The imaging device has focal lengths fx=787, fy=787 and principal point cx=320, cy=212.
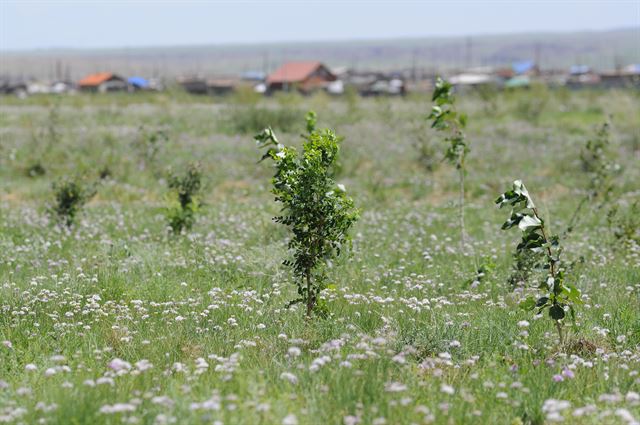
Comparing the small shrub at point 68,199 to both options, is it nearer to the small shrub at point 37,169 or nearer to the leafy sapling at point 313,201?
the leafy sapling at point 313,201

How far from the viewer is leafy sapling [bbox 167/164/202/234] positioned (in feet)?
33.8

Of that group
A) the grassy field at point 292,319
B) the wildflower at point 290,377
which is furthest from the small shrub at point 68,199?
the wildflower at point 290,377

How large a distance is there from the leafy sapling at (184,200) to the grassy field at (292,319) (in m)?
0.21

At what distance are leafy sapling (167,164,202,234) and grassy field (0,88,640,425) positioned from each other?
212mm

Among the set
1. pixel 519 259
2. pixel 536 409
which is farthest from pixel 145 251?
pixel 536 409

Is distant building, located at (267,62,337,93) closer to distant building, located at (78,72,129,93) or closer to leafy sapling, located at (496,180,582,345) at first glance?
distant building, located at (78,72,129,93)

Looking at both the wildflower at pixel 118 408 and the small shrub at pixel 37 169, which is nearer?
the wildflower at pixel 118 408

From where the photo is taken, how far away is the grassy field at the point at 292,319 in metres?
4.23

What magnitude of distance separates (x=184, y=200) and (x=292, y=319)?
194 inches

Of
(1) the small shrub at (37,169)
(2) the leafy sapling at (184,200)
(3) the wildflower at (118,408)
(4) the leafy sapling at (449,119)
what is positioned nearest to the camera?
(3) the wildflower at (118,408)

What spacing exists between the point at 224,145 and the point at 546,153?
28.1 feet

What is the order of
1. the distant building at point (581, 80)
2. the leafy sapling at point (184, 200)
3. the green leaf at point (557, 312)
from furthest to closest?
the distant building at point (581, 80)
the leafy sapling at point (184, 200)
the green leaf at point (557, 312)

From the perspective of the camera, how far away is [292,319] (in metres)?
6.14

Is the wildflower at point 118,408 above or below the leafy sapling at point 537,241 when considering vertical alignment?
below
